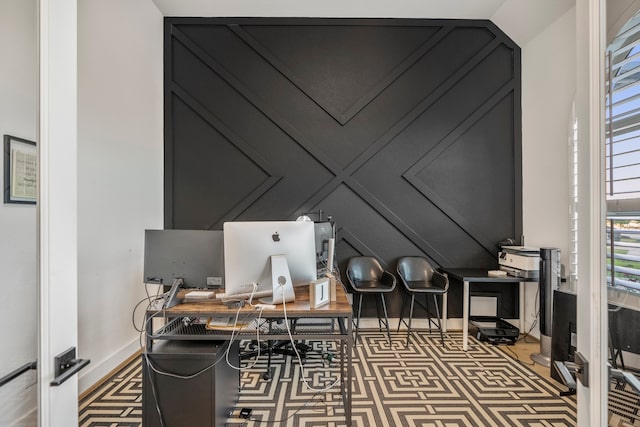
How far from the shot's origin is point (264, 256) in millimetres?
1941

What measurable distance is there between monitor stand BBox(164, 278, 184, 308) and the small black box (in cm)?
340

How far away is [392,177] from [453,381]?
2.36 m

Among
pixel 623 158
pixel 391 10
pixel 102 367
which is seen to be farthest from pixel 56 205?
pixel 391 10

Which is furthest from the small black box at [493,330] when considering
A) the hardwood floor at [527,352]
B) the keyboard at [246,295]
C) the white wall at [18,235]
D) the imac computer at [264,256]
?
the white wall at [18,235]

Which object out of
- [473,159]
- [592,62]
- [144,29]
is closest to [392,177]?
[473,159]

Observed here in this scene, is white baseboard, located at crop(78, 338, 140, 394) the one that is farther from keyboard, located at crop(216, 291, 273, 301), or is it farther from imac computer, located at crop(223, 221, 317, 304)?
imac computer, located at crop(223, 221, 317, 304)

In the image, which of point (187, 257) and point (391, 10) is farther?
point (391, 10)

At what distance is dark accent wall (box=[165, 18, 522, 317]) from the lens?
13.0ft

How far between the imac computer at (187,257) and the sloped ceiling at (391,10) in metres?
3.09

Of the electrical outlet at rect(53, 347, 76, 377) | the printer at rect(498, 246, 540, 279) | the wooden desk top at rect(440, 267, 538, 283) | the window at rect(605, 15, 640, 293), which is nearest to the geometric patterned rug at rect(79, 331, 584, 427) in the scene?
the wooden desk top at rect(440, 267, 538, 283)

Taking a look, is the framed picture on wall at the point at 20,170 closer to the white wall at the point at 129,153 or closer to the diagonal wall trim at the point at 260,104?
the white wall at the point at 129,153

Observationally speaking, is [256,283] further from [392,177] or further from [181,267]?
[392,177]

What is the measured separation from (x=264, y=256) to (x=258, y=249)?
0.06 m

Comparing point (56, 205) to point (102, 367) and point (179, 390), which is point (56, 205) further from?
point (102, 367)
